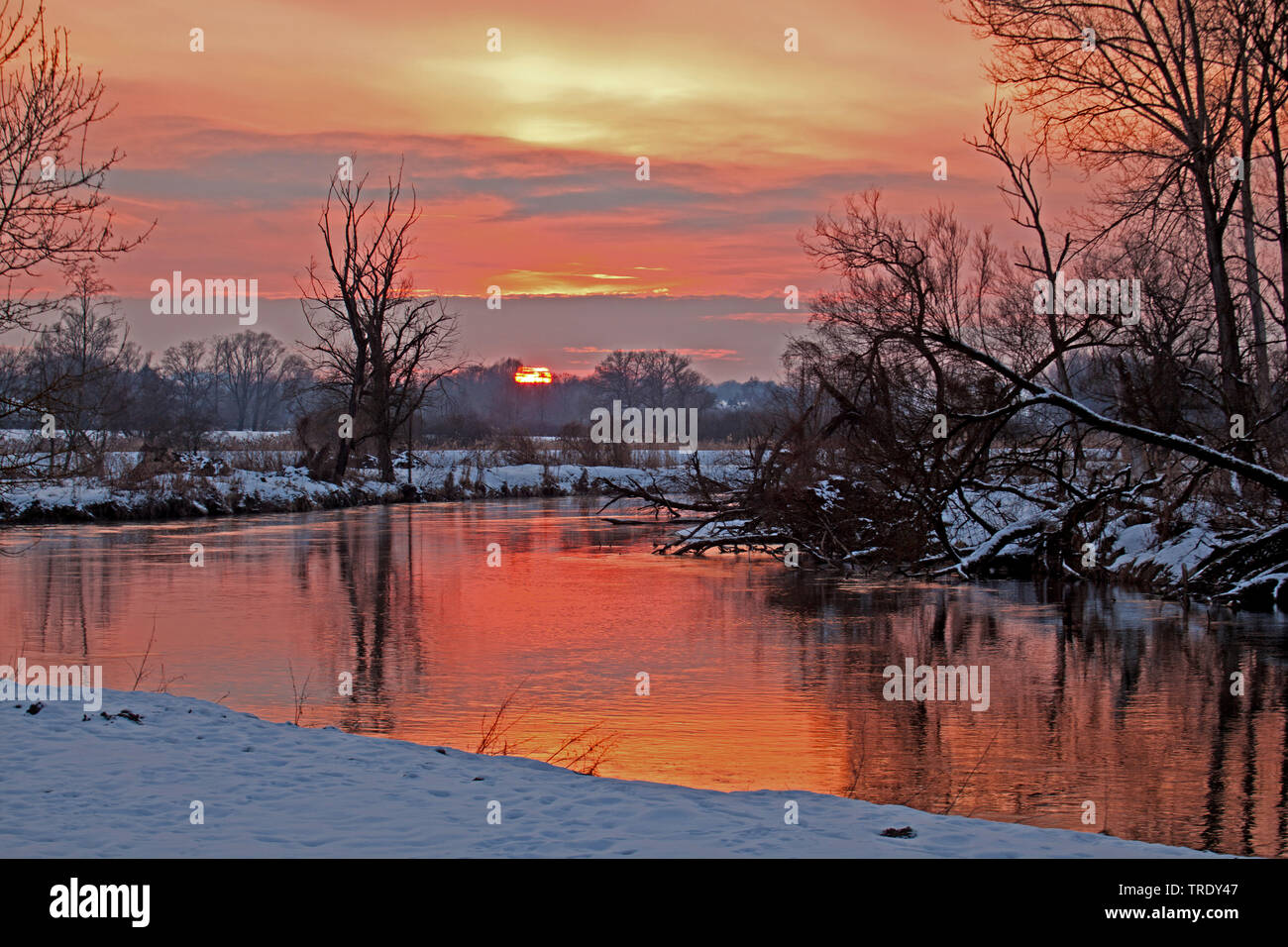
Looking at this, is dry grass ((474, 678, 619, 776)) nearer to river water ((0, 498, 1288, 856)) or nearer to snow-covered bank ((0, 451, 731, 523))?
river water ((0, 498, 1288, 856))

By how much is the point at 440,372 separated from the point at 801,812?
4694cm

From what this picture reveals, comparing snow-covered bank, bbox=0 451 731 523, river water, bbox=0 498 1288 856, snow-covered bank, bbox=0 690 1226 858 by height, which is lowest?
river water, bbox=0 498 1288 856

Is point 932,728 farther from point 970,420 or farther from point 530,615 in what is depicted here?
point 530,615

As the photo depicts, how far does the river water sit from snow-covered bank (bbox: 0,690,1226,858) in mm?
1312

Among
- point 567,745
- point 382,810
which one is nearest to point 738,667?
point 567,745

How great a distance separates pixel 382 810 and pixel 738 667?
24.8 ft

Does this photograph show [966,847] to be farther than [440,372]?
No

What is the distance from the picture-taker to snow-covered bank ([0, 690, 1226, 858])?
6.44 meters

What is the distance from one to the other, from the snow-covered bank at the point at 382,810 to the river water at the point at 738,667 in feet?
4.30

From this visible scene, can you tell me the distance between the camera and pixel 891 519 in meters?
21.7

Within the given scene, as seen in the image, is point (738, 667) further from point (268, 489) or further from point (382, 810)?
point (268, 489)

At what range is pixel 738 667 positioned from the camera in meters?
14.2

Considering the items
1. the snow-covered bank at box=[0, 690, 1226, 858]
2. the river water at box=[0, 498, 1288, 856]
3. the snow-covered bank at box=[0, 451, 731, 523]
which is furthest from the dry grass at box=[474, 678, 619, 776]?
the snow-covered bank at box=[0, 451, 731, 523]
